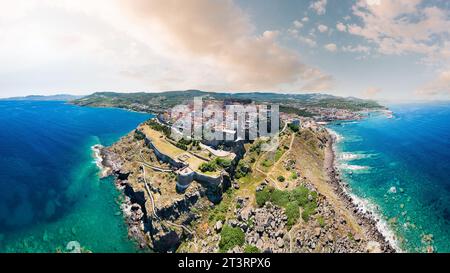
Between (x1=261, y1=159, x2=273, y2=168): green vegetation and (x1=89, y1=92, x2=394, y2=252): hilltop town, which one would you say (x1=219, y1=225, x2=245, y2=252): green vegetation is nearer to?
(x1=89, y1=92, x2=394, y2=252): hilltop town

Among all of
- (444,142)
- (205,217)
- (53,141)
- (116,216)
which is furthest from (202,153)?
(444,142)

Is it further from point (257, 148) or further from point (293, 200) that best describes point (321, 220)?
point (257, 148)

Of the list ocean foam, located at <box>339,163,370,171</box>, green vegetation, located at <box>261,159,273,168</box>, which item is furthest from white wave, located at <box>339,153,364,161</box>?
green vegetation, located at <box>261,159,273,168</box>

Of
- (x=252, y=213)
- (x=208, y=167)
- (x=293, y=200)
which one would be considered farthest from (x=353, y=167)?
(x=208, y=167)

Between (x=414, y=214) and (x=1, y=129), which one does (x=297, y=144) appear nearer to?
(x=414, y=214)

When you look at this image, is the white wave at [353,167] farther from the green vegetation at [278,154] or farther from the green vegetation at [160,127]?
the green vegetation at [160,127]
